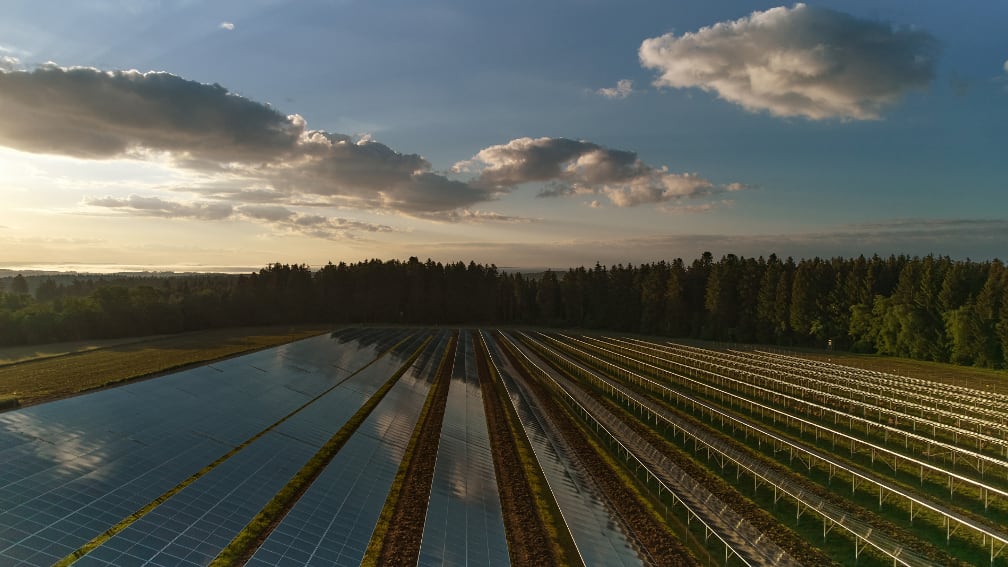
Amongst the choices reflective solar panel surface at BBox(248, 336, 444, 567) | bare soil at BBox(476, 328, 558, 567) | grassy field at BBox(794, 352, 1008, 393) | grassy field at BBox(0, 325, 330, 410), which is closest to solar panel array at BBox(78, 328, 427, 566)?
reflective solar panel surface at BBox(248, 336, 444, 567)

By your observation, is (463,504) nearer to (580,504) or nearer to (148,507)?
(580,504)

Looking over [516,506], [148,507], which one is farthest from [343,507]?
[516,506]

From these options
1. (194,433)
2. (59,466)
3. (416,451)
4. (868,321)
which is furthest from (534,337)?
(59,466)

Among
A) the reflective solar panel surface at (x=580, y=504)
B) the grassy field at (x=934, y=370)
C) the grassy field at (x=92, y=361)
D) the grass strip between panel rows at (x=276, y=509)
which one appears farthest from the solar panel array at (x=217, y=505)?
the grassy field at (x=934, y=370)

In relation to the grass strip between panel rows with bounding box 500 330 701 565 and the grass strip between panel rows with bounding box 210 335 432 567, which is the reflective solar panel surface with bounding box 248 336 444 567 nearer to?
the grass strip between panel rows with bounding box 210 335 432 567

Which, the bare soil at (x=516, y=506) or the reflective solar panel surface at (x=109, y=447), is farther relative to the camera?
the bare soil at (x=516, y=506)

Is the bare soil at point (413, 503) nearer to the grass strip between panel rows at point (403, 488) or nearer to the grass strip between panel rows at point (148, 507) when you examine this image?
the grass strip between panel rows at point (403, 488)
